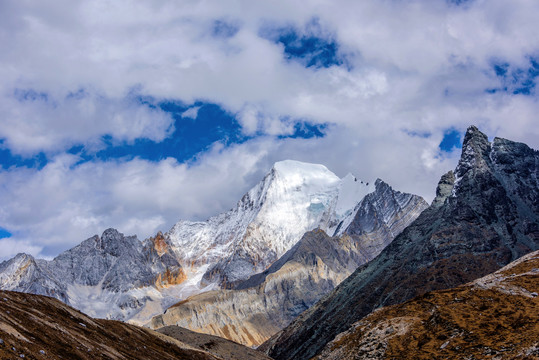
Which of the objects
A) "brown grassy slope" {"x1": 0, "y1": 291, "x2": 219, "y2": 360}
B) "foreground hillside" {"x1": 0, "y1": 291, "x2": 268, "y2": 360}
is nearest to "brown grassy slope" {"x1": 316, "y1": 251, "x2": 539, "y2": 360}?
"foreground hillside" {"x1": 0, "y1": 291, "x2": 268, "y2": 360}

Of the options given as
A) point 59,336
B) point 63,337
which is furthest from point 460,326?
point 59,336

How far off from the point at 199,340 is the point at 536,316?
111989 mm

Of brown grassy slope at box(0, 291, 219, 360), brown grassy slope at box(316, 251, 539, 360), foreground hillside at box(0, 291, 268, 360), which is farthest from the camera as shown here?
brown grassy slope at box(316, 251, 539, 360)

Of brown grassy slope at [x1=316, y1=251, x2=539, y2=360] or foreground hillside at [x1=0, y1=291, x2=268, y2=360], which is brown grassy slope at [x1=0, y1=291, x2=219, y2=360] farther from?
brown grassy slope at [x1=316, y1=251, x2=539, y2=360]

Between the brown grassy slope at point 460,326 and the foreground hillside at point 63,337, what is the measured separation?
3345 cm

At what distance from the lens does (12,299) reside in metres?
77.8

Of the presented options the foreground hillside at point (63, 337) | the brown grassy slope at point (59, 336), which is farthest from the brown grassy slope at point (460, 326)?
the brown grassy slope at point (59, 336)

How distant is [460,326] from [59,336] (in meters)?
51.9

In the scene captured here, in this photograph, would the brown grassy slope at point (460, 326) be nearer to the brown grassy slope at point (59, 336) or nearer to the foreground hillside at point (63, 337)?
the foreground hillside at point (63, 337)

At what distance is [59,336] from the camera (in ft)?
223

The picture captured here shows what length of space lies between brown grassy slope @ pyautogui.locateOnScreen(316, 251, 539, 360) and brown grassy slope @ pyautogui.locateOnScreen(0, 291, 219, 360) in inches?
1336

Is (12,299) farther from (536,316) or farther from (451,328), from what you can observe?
(536,316)

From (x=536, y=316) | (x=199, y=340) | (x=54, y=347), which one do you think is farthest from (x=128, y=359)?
(x=199, y=340)

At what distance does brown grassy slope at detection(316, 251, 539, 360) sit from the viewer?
65312 millimetres
